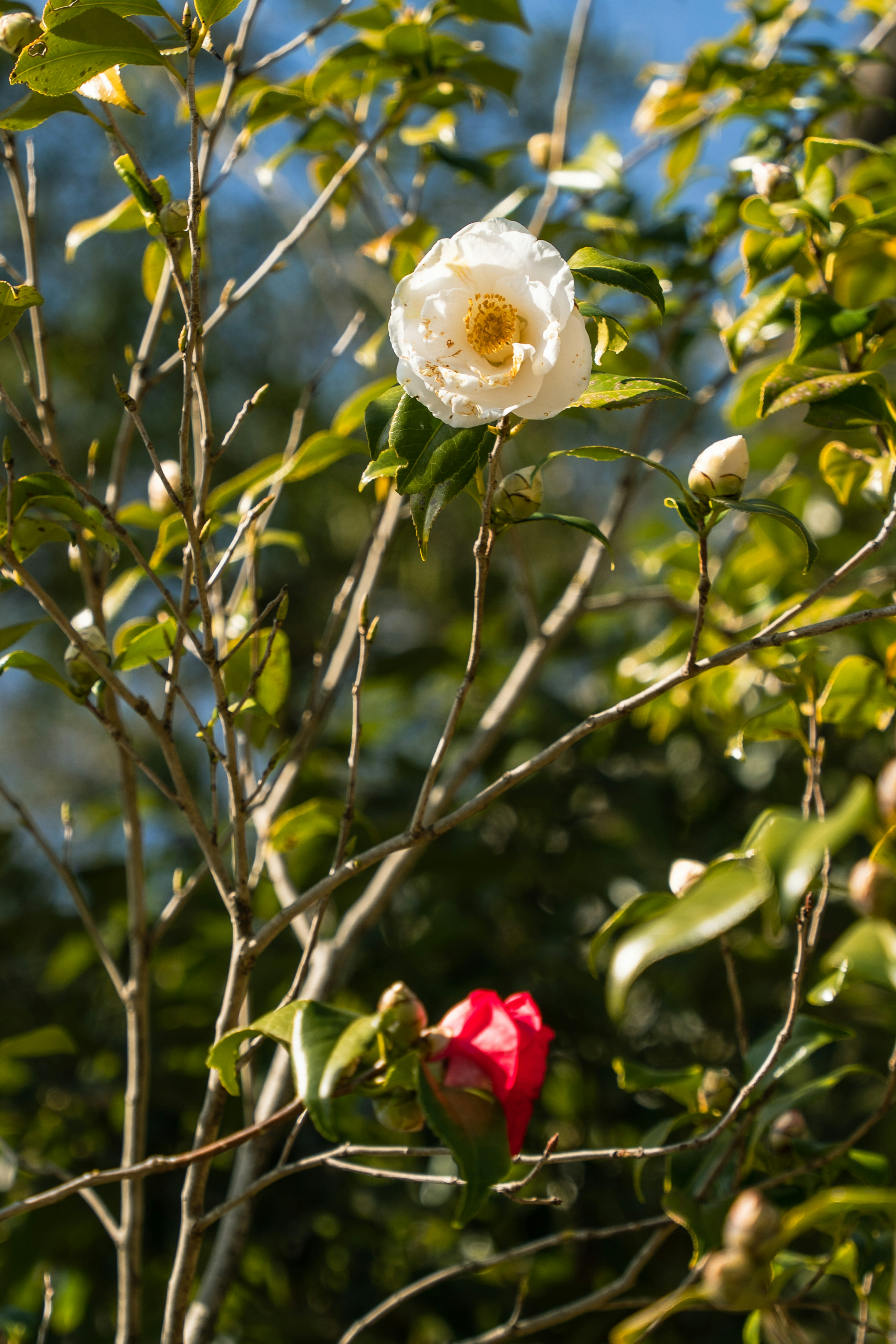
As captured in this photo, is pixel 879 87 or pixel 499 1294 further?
pixel 879 87

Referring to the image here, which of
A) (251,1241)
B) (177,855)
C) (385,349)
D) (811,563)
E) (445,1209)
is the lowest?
(445,1209)

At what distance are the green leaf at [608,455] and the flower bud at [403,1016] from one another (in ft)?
1.03

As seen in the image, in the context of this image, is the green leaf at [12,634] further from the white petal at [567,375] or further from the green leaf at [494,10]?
the green leaf at [494,10]

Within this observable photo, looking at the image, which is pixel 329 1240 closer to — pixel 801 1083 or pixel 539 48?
pixel 801 1083

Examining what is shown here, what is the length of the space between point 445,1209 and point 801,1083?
19.7 inches

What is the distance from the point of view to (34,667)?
0.71 m

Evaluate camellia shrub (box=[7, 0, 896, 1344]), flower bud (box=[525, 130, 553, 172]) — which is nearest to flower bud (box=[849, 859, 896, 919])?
camellia shrub (box=[7, 0, 896, 1344])

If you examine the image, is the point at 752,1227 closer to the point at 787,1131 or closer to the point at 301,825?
the point at 787,1131

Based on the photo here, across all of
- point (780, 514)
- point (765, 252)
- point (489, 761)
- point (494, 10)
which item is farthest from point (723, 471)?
point (489, 761)

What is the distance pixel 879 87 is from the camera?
1499 mm

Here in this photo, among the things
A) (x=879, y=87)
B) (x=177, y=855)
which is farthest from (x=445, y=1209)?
(x=879, y=87)

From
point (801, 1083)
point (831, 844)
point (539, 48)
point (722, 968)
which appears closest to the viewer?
point (831, 844)

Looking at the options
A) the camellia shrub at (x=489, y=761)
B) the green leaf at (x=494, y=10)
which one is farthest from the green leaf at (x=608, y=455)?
the green leaf at (x=494, y=10)

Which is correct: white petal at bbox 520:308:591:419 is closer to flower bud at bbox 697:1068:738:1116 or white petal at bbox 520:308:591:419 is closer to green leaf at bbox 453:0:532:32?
flower bud at bbox 697:1068:738:1116
